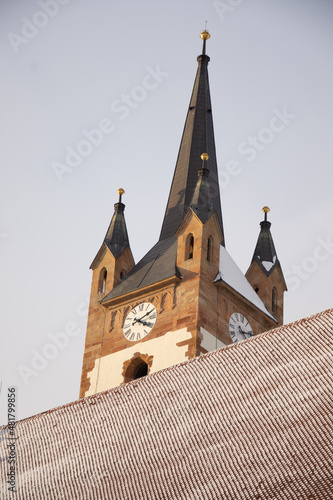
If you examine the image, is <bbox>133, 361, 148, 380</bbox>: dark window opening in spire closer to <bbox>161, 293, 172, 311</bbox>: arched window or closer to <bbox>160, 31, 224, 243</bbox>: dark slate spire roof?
<bbox>161, 293, 172, 311</bbox>: arched window

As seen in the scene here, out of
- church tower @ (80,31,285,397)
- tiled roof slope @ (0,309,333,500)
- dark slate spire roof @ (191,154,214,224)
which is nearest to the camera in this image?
tiled roof slope @ (0,309,333,500)

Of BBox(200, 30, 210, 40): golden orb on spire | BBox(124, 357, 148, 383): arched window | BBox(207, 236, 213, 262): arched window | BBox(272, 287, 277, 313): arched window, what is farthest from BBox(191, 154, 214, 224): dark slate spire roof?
BBox(200, 30, 210, 40): golden orb on spire

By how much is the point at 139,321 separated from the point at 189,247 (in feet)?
10.4

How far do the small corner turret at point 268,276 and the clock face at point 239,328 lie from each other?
106 inches

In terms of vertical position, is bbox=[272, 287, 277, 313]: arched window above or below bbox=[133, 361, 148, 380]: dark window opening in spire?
above

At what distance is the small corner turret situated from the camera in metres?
42.5

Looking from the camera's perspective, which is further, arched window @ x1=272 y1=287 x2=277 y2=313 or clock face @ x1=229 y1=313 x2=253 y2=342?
arched window @ x1=272 y1=287 x2=277 y2=313

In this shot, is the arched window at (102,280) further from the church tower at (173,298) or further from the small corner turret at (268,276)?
the small corner turret at (268,276)

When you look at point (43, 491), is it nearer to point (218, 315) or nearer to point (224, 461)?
point (224, 461)

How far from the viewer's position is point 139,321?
127ft

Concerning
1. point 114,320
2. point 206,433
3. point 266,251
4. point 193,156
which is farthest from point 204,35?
point 206,433

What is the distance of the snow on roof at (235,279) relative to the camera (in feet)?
130

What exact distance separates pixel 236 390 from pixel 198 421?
1.08 m

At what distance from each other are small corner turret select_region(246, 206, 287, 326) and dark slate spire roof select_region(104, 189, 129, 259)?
482cm
